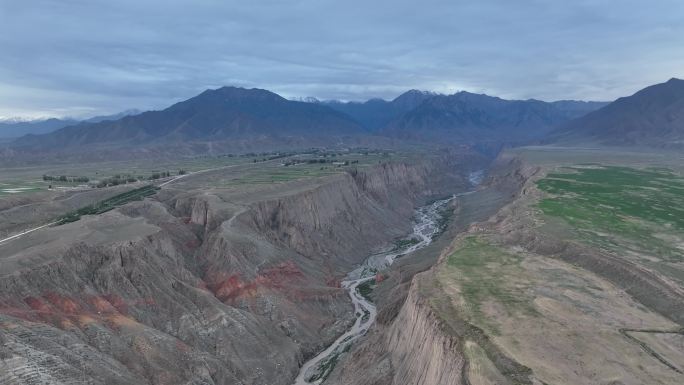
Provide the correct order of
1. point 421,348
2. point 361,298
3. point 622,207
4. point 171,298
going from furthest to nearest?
point 622,207 < point 361,298 < point 171,298 < point 421,348

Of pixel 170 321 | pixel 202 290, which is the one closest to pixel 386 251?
pixel 202 290

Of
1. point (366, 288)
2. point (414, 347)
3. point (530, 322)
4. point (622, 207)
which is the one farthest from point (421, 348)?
point (622, 207)

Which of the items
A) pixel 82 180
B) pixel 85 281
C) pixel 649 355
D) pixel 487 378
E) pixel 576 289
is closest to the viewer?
pixel 487 378

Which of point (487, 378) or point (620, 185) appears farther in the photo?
point (620, 185)

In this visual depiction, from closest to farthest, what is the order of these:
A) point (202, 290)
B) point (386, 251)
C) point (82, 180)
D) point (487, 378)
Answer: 1. point (487, 378)
2. point (202, 290)
3. point (386, 251)
4. point (82, 180)

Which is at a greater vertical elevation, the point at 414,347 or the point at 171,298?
the point at 414,347

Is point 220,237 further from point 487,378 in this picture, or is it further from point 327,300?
point 487,378

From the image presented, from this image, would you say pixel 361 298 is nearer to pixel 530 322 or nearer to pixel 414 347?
pixel 414 347
